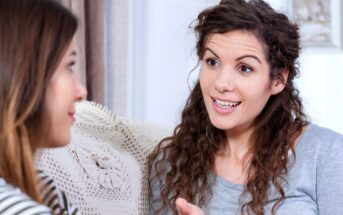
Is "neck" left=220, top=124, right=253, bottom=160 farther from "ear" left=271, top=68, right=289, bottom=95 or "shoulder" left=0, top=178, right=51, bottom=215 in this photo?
"shoulder" left=0, top=178, right=51, bottom=215

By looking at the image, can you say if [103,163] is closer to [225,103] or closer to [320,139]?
[225,103]

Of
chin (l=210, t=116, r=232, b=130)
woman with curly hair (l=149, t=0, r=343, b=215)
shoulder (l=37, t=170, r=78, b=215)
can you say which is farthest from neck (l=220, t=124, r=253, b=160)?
shoulder (l=37, t=170, r=78, b=215)

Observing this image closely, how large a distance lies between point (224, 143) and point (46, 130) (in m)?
0.88

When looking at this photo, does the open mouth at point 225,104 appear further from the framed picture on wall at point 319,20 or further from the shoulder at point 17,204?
the framed picture on wall at point 319,20

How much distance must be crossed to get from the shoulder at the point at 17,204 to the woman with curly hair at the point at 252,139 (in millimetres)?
670

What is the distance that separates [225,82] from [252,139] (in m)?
0.23

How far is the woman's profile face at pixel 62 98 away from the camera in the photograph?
0.93 metres

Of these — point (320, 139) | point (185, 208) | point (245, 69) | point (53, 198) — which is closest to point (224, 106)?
point (245, 69)

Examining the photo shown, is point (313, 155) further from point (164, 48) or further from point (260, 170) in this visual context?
point (164, 48)

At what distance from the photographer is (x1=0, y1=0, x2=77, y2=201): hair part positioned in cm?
86

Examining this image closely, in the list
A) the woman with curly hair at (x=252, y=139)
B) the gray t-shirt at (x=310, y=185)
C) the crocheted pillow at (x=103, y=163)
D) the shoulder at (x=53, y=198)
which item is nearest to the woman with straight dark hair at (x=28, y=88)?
the shoulder at (x=53, y=198)

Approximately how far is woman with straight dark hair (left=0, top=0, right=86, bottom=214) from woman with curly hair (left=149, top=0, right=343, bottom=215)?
62 centimetres

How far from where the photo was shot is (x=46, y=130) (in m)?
0.93

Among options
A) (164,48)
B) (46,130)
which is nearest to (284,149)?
(46,130)
